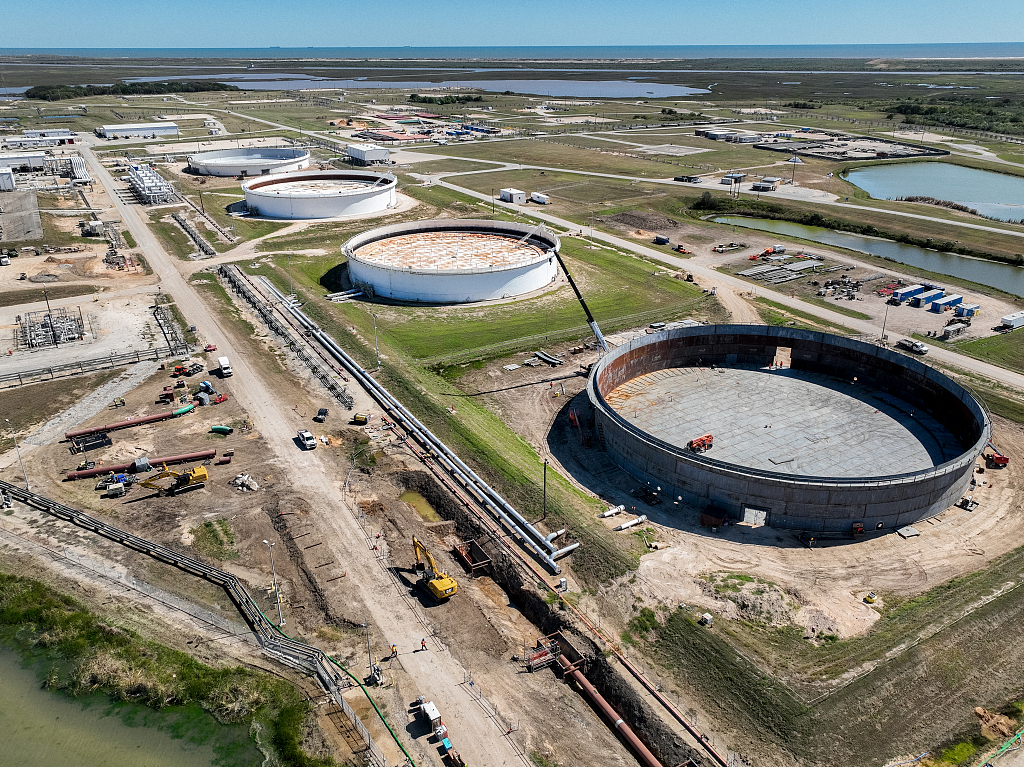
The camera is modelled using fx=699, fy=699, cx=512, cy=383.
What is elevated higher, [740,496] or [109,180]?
[109,180]

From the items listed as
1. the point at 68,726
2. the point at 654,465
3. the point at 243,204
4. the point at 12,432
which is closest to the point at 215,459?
the point at 12,432

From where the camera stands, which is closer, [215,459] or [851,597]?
[851,597]

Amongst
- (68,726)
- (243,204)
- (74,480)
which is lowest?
(68,726)

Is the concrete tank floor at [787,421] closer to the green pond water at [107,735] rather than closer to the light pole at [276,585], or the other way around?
the light pole at [276,585]

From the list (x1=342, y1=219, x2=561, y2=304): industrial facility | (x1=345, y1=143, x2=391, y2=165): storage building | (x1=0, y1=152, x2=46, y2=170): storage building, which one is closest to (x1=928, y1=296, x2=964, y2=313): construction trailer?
(x1=342, y1=219, x2=561, y2=304): industrial facility

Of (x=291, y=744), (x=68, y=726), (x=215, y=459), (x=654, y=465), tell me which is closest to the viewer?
(x=291, y=744)

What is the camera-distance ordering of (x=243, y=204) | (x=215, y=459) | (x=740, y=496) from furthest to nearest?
(x=243, y=204), (x=215, y=459), (x=740, y=496)

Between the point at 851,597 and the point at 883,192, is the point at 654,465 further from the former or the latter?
the point at 883,192
